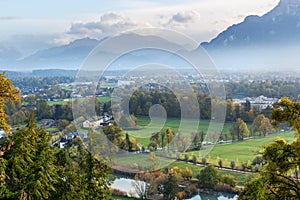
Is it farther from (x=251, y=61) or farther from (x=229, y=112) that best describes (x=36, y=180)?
(x=251, y=61)

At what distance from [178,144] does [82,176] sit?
3040 mm

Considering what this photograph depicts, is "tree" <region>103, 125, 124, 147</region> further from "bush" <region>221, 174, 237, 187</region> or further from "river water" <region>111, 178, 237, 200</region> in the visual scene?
"bush" <region>221, 174, 237, 187</region>

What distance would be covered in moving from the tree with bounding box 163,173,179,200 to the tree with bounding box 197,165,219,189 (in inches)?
37.7

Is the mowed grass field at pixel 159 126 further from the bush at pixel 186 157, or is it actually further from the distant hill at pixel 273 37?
the distant hill at pixel 273 37

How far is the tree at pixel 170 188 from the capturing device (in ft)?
28.4

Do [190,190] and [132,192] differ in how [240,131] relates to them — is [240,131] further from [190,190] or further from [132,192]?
[132,192]

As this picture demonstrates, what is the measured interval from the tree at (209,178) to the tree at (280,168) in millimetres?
6766

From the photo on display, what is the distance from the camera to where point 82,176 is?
4.02m

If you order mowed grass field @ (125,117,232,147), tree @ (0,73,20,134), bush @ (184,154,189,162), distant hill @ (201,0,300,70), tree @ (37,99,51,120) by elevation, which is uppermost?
distant hill @ (201,0,300,70)

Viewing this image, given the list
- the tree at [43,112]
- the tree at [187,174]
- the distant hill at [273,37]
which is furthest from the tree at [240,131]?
the distant hill at [273,37]

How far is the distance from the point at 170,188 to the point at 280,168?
6117 mm

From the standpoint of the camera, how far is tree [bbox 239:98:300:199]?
272 cm

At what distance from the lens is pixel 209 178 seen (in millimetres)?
9523

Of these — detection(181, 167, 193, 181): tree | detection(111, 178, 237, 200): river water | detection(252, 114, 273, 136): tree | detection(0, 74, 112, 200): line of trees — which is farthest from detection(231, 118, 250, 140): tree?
detection(0, 74, 112, 200): line of trees
